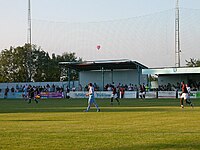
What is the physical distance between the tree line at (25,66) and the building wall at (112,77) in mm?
19413

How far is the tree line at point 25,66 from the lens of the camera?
9938cm

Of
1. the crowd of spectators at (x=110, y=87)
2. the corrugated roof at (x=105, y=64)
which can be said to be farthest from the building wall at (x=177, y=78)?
the corrugated roof at (x=105, y=64)

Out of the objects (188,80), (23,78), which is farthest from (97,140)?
(23,78)

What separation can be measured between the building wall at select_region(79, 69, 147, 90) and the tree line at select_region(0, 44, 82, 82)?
19.4m

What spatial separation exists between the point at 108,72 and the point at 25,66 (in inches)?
1108

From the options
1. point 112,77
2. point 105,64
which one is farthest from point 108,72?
point 105,64

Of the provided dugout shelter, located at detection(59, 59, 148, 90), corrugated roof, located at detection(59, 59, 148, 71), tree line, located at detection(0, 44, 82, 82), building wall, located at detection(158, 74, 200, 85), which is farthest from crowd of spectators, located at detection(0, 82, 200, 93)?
tree line, located at detection(0, 44, 82, 82)

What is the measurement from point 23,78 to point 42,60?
34.0 feet

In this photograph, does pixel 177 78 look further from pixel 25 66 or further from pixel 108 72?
pixel 25 66

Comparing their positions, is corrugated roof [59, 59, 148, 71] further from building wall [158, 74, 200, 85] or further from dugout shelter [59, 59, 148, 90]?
building wall [158, 74, 200, 85]

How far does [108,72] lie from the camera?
3039 inches

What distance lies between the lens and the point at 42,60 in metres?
109

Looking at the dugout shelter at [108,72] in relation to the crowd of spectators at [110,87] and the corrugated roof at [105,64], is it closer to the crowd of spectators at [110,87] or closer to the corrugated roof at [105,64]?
the corrugated roof at [105,64]

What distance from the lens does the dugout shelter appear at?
69375 mm
